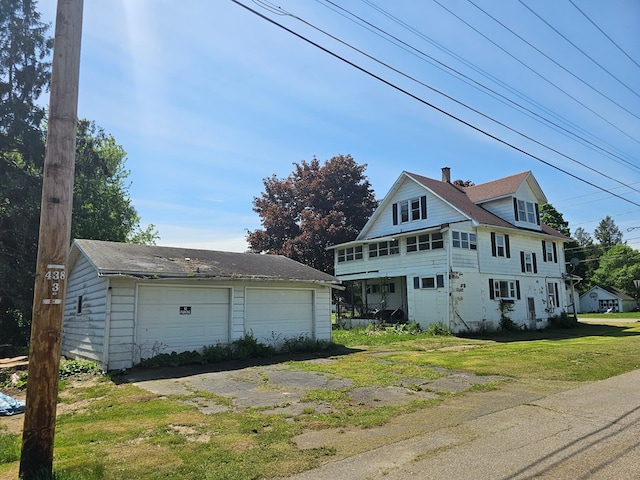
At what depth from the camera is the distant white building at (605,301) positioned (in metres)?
54.9

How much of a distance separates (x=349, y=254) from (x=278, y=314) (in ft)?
49.0

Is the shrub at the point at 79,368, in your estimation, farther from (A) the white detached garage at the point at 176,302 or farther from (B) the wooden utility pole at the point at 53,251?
(B) the wooden utility pole at the point at 53,251

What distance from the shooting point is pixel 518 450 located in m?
4.77

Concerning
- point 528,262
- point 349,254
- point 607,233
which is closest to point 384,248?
point 349,254

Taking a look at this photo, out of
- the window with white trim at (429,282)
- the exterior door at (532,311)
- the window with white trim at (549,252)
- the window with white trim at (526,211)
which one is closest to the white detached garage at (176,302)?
the window with white trim at (429,282)

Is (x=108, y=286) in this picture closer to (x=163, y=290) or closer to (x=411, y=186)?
(x=163, y=290)

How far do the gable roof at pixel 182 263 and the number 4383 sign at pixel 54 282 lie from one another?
7564mm

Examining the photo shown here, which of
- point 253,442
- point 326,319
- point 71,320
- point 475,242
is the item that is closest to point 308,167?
point 475,242

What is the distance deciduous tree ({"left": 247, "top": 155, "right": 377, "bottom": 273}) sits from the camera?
34.9 meters

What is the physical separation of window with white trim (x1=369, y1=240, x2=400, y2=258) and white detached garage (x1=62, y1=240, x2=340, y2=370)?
395 inches

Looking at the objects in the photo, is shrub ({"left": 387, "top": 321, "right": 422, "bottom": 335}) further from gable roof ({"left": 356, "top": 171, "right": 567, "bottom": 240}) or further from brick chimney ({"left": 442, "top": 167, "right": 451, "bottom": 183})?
brick chimney ({"left": 442, "top": 167, "right": 451, "bottom": 183})

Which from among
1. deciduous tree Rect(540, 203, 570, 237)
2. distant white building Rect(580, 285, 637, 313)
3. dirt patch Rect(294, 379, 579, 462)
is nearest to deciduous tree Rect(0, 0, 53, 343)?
dirt patch Rect(294, 379, 579, 462)

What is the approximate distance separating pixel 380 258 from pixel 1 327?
2065cm

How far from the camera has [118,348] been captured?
1145 cm
